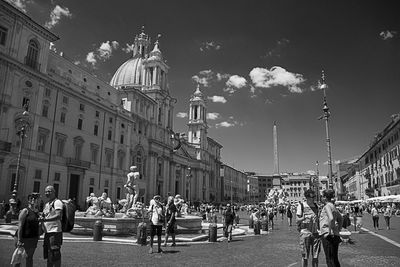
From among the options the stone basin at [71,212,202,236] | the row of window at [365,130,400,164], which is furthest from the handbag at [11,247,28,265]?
the row of window at [365,130,400,164]

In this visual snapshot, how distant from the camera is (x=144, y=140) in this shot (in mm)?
55625

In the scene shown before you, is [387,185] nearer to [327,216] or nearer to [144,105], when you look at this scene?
[144,105]

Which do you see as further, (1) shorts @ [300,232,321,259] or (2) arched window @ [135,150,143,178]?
(2) arched window @ [135,150,143,178]

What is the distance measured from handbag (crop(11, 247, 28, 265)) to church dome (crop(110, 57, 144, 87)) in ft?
204

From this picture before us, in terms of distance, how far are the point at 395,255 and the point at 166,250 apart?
23.9 ft

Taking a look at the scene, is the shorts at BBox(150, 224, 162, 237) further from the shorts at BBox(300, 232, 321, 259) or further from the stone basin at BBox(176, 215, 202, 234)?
Answer: the stone basin at BBox(176, 215, 202, 234)

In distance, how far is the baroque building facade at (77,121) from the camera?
95.5 ft

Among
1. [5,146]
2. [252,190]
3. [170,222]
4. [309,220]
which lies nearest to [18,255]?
[309,220]

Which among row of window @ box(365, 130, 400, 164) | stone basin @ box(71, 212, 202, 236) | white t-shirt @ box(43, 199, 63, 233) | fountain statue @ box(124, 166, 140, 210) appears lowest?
stone basin @ box(71, 212, 202, 236)

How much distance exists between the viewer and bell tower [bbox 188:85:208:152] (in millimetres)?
89688

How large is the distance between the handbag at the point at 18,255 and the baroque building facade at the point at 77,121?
84.3 feet

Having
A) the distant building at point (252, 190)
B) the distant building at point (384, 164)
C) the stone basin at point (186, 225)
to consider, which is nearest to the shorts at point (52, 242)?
the stone basin at point (186, 225)

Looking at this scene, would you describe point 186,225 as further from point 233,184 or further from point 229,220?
point 233,184

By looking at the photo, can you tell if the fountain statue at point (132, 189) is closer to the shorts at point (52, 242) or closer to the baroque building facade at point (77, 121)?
the shorts at point (52, 242)
